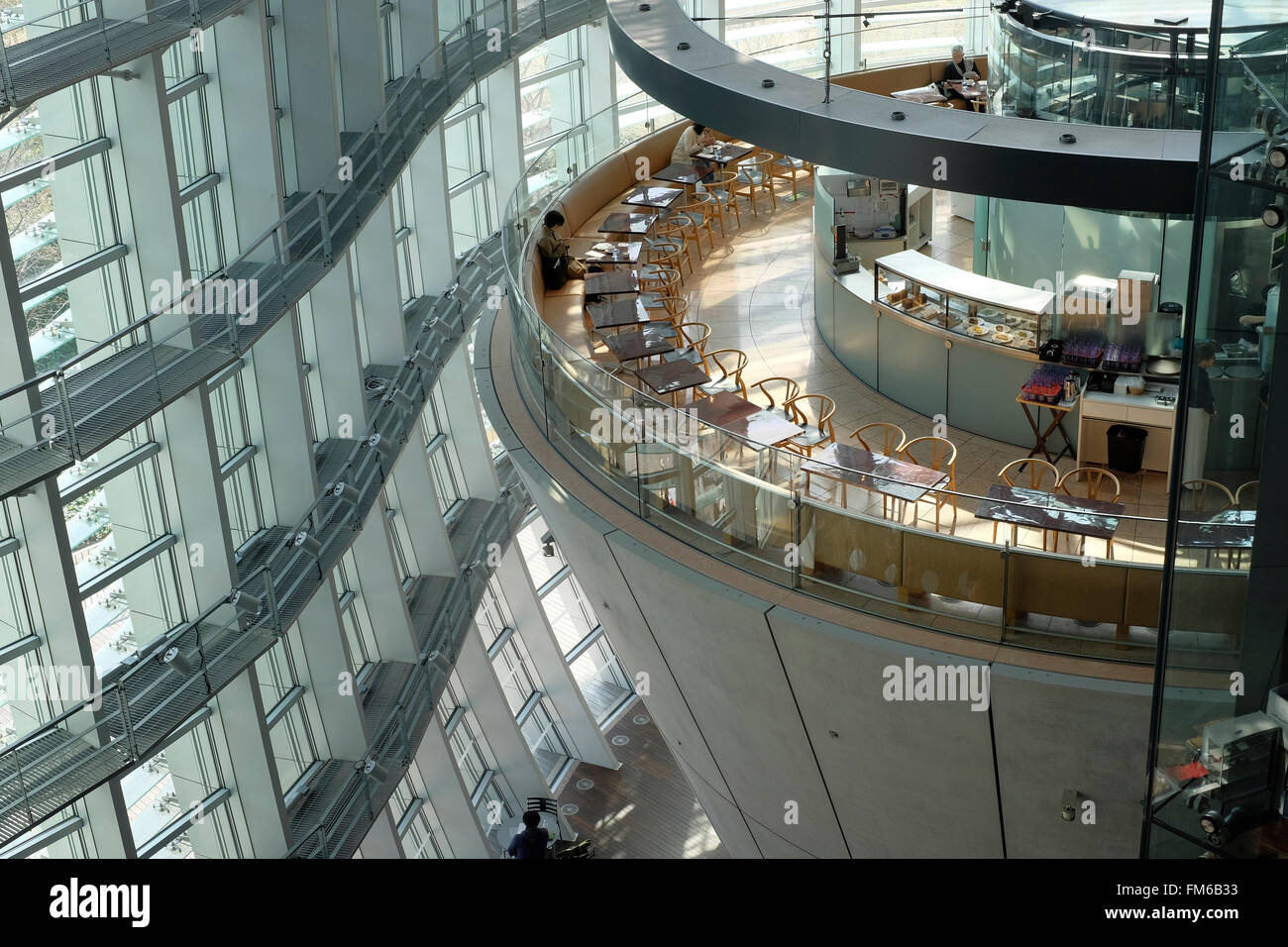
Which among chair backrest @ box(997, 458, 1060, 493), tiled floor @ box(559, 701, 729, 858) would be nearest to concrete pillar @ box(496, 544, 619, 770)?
tiled floor @ box(559, 701, 729, 858)

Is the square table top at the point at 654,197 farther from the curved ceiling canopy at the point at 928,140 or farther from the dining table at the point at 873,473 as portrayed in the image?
the dining table at the point at 873,473

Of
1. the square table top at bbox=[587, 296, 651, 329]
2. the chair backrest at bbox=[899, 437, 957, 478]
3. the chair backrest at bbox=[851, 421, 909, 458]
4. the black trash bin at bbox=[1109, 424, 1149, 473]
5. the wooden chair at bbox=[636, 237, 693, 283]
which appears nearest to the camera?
the black trash bin at bbox=[1109, 424, 1149, 473]

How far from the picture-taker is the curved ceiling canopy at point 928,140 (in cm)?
1149

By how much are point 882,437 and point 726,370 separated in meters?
2.46

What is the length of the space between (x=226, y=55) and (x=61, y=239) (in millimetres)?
3274

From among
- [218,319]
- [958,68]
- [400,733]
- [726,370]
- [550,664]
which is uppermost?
[958,68]

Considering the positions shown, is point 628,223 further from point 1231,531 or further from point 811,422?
point 1231,531

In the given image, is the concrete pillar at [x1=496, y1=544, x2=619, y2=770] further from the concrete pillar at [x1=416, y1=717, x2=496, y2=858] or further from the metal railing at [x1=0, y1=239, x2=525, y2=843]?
the metal railing at [x1=0, y1=239, x2=525, y2=843]

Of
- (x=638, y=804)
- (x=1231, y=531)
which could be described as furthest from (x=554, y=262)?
(x=1231, y=531)

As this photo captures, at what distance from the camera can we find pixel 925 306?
597 inches

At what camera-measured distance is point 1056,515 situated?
428 inches

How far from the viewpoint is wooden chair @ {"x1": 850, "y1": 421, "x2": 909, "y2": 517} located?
47.0ft

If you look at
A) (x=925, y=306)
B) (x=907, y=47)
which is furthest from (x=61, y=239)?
(x=907, y=47)

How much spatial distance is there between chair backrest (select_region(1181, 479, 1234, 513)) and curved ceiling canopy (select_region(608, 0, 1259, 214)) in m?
5.99
